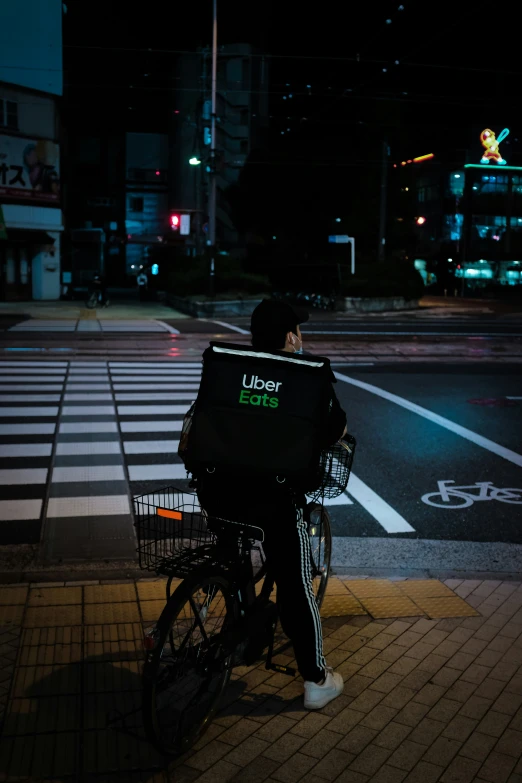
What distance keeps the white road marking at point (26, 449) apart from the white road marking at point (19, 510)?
162 centimetres

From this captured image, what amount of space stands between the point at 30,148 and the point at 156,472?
34453 mm

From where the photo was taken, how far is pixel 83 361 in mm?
16766

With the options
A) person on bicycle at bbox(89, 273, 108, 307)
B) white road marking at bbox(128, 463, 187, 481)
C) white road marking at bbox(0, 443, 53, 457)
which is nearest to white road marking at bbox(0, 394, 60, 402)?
white road marking at bbox(0, 443, 53, 457)

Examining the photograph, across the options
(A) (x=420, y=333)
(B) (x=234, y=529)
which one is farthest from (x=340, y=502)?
(A) (x=420, y=333)

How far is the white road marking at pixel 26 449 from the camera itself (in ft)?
28.7

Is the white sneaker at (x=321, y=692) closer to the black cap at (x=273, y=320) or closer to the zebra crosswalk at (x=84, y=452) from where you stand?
the black cap at (x=273, y=320)

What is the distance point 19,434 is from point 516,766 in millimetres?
7480

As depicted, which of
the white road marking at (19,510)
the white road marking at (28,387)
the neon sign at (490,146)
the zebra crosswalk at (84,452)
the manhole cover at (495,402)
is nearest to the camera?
the zebra crosswalk at (84,452)

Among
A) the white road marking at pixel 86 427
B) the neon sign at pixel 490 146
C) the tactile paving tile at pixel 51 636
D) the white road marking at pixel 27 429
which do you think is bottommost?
the tactile paving tile at pixel 51 636

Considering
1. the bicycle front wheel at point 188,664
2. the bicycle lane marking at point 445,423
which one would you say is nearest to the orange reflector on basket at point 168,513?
the bicycle front wheel at point 188,664

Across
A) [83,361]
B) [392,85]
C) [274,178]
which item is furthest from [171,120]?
[83,361]

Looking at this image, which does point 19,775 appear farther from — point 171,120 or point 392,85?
point 171,120

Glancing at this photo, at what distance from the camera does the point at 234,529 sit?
142 inches

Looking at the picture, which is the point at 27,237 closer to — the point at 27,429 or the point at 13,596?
the point at 27,429
